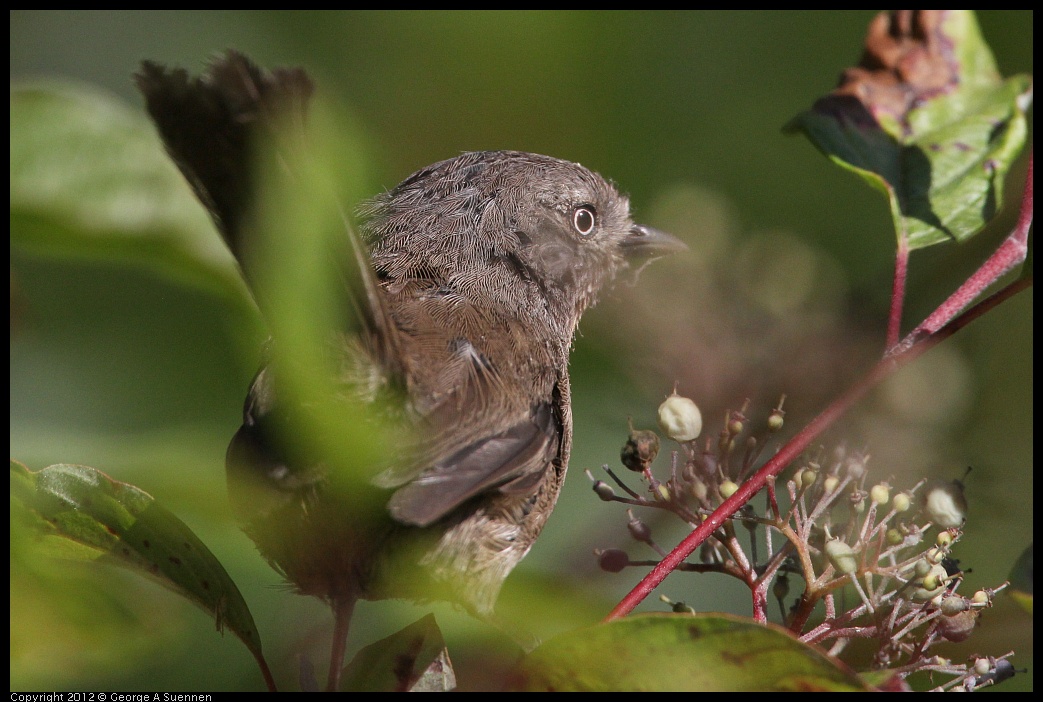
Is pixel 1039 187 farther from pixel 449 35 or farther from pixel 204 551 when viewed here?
pixel 449 35

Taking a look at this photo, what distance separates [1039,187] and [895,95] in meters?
0.93

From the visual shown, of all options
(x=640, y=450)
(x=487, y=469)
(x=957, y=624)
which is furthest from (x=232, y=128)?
(x=957, y=624)

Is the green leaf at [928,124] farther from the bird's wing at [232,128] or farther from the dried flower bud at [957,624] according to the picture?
the bird's wing at [232,128]

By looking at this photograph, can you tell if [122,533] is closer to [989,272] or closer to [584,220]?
[989,272]

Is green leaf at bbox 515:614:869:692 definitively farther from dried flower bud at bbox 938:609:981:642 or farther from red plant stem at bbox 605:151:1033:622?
dried flower bud at bbox 938:609:981:642

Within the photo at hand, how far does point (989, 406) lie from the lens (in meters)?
3.95

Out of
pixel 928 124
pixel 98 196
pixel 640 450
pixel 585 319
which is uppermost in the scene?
pixel 98 196

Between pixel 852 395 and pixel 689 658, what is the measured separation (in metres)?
0.69

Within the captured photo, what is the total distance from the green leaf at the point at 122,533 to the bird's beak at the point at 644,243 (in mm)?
2322

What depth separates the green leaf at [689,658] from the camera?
67.8 inches

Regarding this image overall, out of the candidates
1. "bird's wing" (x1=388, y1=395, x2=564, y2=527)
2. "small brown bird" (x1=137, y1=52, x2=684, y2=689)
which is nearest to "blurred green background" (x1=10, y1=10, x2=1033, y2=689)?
"small brown bird" (x1=137, y1=52, x2=684, y2=689)

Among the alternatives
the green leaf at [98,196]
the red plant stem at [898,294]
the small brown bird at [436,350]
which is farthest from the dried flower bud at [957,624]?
the green leaf at [98,196]

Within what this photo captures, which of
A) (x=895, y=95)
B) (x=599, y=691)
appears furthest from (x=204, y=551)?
(x=895, y=95)

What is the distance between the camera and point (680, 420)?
2469 mm
